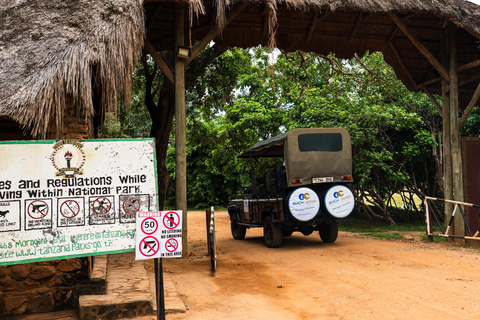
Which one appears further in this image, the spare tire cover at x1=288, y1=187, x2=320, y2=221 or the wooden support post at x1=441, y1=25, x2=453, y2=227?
the wooden support post at x1=441, y1=25, x2=453, y2=227

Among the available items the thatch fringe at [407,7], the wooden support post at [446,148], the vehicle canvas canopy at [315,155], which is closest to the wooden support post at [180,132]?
the thatch fringe at [407,7]

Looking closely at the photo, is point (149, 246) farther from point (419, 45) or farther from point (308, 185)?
point (419, 45)

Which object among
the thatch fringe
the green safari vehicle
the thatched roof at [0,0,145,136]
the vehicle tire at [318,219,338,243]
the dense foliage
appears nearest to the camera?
the thatched roof at [0,0,145,136]

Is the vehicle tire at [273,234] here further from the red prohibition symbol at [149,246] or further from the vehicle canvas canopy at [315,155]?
the red prohibition symbol at [149,246]

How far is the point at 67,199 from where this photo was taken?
4113mm

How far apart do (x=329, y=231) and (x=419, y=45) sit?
5.07 metres

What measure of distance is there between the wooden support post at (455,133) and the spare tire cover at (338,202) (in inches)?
119

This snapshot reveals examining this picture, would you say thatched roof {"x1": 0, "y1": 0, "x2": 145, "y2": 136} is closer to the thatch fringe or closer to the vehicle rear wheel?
the thatch fringe

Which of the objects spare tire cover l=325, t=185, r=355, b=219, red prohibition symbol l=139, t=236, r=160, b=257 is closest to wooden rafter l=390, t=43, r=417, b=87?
spare tire cover l=325, t=185, r=355, b=219

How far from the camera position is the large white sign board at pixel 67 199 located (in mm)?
4027

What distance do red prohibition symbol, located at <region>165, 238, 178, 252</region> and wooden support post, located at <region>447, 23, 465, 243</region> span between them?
8.74 meters

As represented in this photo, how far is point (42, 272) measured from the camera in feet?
18.3

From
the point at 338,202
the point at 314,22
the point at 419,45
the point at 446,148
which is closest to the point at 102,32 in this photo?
the point at 314,22

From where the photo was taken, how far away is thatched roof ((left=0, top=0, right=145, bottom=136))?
5.38 m
